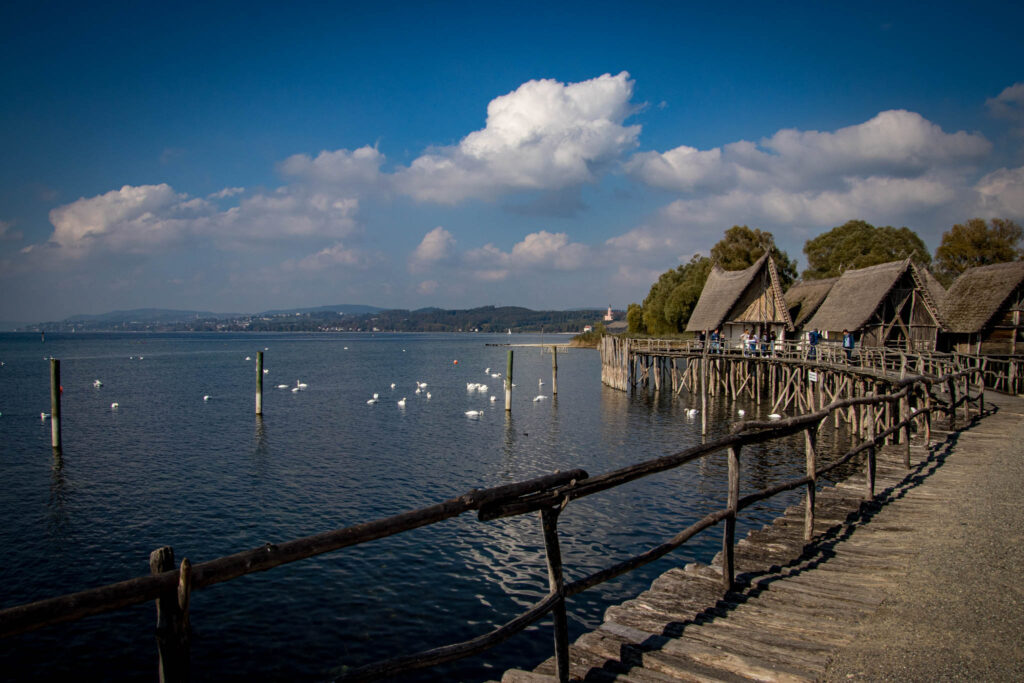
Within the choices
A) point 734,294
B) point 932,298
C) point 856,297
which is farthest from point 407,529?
point 734,294

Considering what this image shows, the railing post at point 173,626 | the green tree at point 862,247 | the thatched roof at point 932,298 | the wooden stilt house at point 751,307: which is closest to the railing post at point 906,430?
the railing post at point 173,626

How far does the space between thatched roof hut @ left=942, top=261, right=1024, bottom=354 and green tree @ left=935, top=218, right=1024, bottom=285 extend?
54.6 feet

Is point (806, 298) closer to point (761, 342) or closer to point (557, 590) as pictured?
point (761, 342)

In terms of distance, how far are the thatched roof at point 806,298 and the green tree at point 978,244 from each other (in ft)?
48.4

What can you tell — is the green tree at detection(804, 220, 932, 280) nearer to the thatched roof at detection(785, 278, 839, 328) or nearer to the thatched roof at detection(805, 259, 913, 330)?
the thatched roof at detection(785, 278, 839, 328)

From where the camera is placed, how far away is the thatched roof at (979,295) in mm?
32344

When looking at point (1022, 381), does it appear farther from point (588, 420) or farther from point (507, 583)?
point (507, 583)

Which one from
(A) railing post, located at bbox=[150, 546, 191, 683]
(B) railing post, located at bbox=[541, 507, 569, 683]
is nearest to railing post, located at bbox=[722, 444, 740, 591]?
(B) railing post, located at bbox=[541, 507, 569, 683]

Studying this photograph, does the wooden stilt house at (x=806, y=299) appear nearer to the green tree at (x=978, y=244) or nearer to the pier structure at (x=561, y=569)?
the green tree at (x=978, y=244)

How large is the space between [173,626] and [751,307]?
41177 millimetres

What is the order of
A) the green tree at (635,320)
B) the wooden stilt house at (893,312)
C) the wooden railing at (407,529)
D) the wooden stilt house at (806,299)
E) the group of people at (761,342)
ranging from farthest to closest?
the green tree at (635,320)
the wooden stilt house at (806,299)
the wooden stilt house at (893,312)
the group of people at (761,342)
the wooden railing at (407,529)

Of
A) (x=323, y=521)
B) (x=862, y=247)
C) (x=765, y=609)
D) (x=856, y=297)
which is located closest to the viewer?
(x=765, y=609)

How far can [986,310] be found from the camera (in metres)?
32.7

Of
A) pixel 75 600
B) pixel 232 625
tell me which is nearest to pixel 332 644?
pixel 232 625
